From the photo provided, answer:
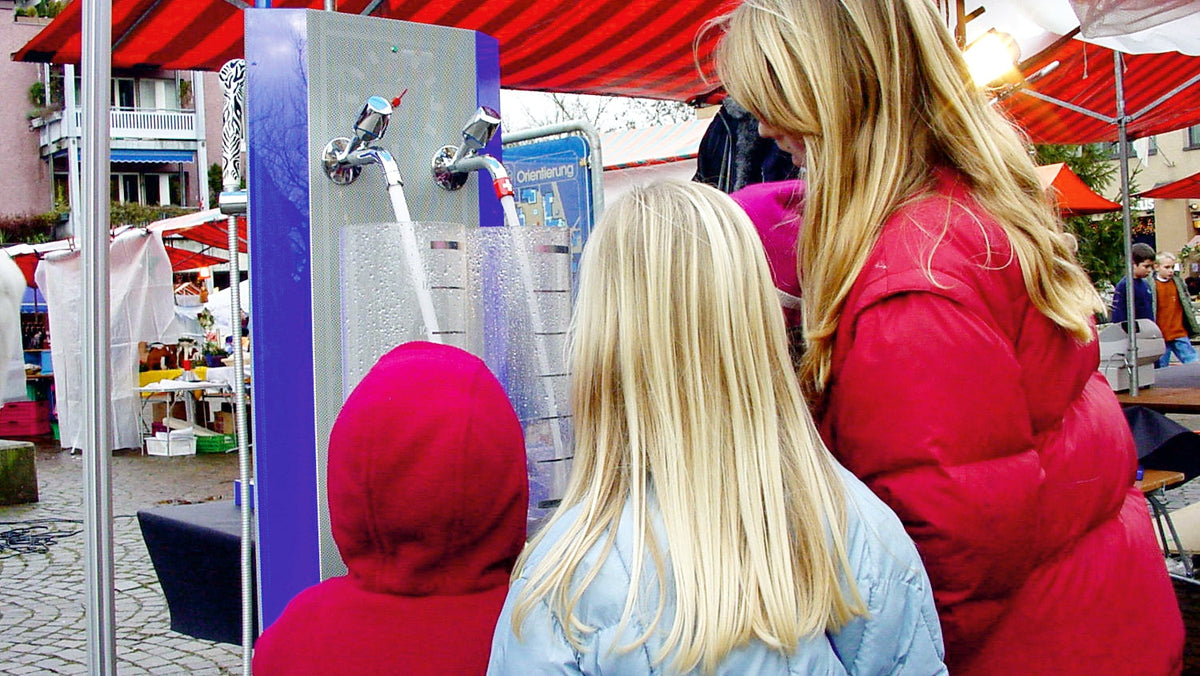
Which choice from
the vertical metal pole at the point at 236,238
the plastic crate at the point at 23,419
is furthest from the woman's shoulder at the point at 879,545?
the plastic crate at the point at 23,419

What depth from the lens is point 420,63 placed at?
2008mm

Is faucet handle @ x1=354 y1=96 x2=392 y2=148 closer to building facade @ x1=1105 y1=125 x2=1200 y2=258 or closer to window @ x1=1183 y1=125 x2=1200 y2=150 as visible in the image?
building facade @ x1=1105 y1=125 x2=1200 y2=258

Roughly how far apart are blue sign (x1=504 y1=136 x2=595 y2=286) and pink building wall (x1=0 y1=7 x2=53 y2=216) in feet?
104

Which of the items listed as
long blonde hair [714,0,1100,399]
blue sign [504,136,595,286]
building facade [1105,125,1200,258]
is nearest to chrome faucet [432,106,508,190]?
long blonde hair [714,0,1100,399]

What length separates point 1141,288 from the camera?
11156 millimetres

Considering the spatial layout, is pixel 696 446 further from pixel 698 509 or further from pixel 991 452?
pixel 991 452

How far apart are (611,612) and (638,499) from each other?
13cm

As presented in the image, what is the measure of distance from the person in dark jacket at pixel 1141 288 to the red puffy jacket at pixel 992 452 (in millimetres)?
9814

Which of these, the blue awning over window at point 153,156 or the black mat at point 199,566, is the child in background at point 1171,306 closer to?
the black mat at point 199,566

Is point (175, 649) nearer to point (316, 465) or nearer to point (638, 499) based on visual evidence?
point (316, 465)

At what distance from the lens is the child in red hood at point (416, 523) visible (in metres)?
1.39

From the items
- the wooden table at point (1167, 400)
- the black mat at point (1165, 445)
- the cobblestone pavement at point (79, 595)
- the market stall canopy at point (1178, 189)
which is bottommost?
the cobblestone pavement at point (79, 595)

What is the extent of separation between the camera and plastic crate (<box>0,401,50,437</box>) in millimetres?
13258

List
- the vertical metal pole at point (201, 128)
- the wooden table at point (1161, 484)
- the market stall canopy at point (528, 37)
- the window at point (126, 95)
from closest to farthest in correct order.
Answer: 1. the wooden table at point (1161, 484)
2. the market stall canopy at point (528, 37)
3. the vertical metal pole at point (201, 128)
4. the window at point (126, 95)
